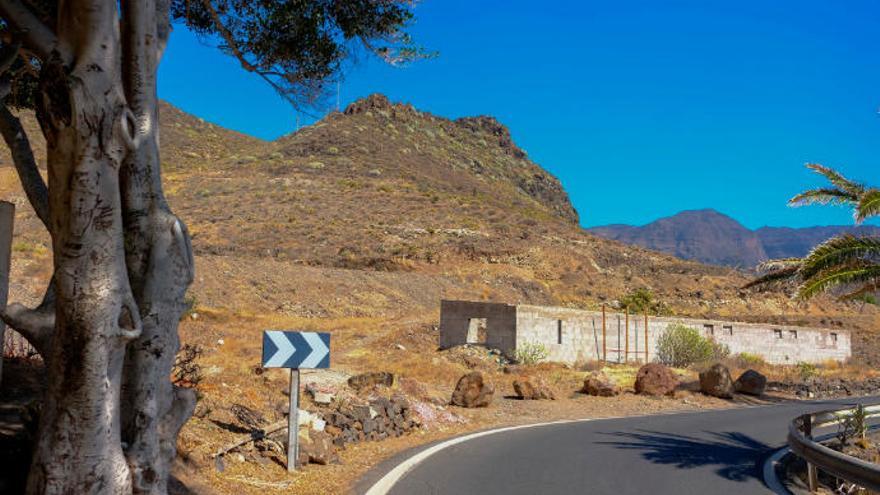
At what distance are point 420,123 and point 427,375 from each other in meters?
94.2

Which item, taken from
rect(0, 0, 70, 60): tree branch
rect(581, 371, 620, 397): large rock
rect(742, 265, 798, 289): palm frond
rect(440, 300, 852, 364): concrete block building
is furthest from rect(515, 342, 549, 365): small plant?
rect(0, 0, 70, 60): tree branch

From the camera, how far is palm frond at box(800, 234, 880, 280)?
537 inches

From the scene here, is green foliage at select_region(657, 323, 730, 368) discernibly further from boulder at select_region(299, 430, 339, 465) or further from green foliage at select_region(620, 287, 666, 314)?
boulder at select_region(299, 430, 339, 465)

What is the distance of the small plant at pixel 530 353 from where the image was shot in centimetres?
2533

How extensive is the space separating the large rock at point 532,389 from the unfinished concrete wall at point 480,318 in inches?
263

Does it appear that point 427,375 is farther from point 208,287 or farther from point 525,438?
point 208,287

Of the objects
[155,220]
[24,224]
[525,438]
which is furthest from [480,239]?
[155,220]

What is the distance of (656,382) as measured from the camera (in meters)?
20.7

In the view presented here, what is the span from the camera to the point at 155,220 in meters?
5.65

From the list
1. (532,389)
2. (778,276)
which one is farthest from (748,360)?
(532,389)

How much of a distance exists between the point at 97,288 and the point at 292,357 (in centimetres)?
369

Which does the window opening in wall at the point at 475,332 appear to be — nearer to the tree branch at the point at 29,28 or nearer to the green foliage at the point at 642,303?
the green foliage at the point at 642,303

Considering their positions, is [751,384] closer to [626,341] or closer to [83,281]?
[626,341]

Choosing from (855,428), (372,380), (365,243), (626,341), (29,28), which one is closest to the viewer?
(29,28)
